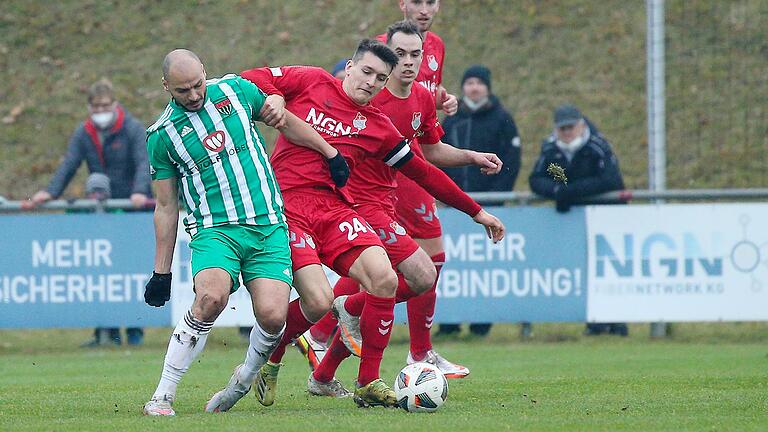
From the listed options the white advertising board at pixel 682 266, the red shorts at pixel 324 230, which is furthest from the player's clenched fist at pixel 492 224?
the white advertising board at pixel 682 266

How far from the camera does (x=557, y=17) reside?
20453 mm

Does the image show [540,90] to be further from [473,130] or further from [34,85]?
[34,85]

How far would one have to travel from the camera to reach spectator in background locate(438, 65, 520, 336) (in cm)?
1323

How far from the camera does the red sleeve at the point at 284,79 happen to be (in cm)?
780

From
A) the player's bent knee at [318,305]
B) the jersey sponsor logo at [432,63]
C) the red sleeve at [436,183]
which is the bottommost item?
the player's bent knee at [318,305]

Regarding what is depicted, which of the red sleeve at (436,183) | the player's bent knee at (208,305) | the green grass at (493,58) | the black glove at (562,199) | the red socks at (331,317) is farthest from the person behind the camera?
the green grass at (493,58)

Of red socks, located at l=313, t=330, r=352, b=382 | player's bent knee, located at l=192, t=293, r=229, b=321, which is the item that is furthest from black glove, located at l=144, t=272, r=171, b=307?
red socks, located at l=313, t=330, r=352, b=382

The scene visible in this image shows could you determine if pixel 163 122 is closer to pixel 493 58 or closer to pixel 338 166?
pixel 338 166

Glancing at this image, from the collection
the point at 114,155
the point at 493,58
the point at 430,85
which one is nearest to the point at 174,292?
the point at 114,155

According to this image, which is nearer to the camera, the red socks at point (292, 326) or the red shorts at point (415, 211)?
the red socks at point (292, 326)

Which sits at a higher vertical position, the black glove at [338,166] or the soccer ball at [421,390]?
the black glove at [338,166]

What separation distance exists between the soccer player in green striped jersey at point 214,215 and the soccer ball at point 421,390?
2.42 feet

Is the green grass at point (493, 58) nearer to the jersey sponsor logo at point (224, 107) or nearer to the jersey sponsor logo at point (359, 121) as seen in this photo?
the jersey sponsor logo at point (359, 121)

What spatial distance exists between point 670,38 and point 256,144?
1311 centimetres
